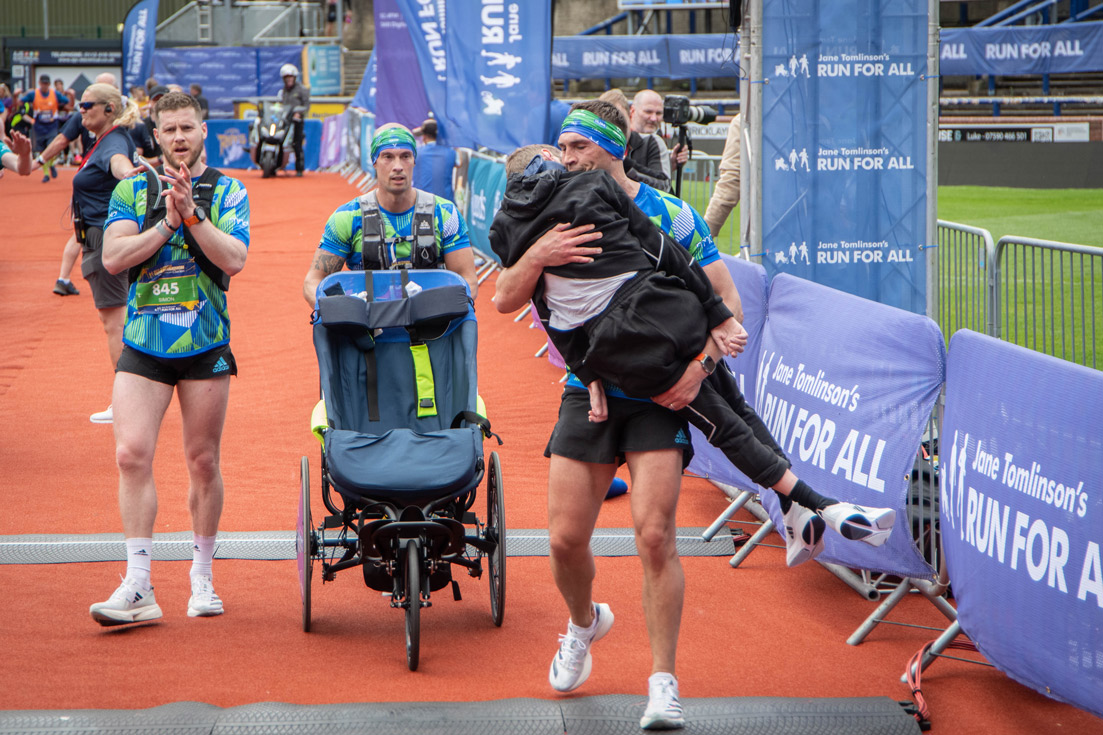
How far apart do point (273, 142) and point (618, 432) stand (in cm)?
2589

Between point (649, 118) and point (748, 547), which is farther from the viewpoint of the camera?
point (649, 118)

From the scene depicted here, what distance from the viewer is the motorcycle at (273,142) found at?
28234 millimetres

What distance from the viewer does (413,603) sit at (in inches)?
171

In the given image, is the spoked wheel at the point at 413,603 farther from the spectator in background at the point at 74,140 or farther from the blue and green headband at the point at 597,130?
the spectator in background at the point at 74,140

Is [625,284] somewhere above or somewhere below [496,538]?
above

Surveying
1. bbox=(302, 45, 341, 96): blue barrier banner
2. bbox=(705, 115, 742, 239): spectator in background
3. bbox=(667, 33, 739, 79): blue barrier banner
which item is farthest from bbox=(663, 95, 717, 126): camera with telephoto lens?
bbox=(302, 45, 341, 96): blue barrier banner

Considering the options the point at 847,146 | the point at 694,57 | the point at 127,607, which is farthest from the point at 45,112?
the point at 127,607

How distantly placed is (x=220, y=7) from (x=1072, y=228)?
121 feet

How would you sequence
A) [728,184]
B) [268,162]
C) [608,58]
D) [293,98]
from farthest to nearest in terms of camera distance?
[608,58]
[268,162]
[293,98]
[728,184]

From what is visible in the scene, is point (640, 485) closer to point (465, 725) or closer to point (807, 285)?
point (465, 725)

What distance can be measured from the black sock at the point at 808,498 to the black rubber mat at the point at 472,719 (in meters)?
0.71

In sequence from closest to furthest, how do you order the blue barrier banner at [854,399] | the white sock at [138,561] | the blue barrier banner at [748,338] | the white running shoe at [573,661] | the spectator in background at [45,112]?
1. the white running shoe at [573,661]
2. the blue barrier banner at [854,399]
3. the white sock at [138,561]
4. the blue barrier banner at [748,338]
5. the spectator in background at [45,112]

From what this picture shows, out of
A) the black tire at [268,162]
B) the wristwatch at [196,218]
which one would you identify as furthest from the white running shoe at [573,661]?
the black tire at [268,162]

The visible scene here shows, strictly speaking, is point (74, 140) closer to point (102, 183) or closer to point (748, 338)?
point (102, 183)
